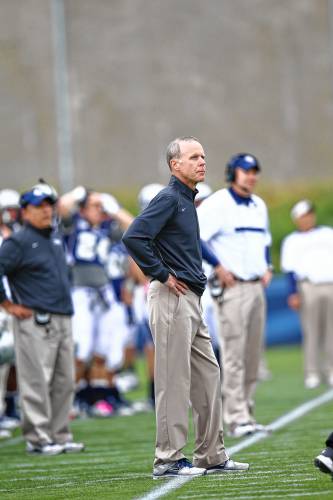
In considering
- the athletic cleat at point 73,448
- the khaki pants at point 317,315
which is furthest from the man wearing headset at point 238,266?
the khaki pants at point 317,315

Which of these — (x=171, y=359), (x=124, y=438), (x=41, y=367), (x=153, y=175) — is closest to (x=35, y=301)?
(x=41, y=367)

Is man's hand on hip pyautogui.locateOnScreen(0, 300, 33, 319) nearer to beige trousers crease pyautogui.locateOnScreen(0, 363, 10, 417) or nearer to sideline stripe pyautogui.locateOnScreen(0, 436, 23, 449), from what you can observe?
sideline stripe pyautogui.locateOnScreen(0, 436, 23, 449)

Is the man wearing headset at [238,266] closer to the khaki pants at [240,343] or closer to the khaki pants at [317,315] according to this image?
the khaki pants at [240,343]

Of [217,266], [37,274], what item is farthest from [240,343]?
[37,274]

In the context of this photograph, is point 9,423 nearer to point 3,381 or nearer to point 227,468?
point 3,381

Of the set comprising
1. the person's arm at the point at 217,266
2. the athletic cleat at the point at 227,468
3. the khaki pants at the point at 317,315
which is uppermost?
the person's arm at the point at 217,266

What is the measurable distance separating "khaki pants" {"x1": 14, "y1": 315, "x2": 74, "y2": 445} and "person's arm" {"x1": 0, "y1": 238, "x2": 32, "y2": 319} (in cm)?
10

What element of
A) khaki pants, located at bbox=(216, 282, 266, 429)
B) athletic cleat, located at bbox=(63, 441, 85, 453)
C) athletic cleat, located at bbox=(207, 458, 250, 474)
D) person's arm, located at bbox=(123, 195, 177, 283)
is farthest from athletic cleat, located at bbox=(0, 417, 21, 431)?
person's arm, located at bbox=(123, 195, 177, 283)

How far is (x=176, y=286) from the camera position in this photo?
27.7ft

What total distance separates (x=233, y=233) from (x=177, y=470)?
3.53m

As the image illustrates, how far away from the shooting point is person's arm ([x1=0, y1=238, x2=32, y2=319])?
417 inches

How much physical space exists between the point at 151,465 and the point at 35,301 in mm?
2022

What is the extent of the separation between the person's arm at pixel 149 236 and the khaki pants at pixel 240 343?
319 cm

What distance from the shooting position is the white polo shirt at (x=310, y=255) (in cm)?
1750
